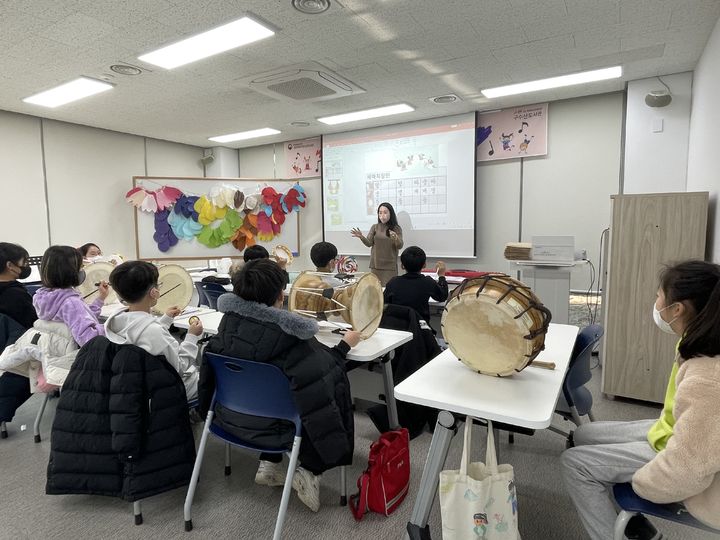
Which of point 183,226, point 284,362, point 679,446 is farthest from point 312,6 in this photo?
point 183,226

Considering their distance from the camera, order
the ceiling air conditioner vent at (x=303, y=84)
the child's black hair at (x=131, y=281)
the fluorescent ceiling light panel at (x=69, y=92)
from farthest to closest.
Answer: the fluorescent ceiling light panel at (x=69, y=92), the ceiling air conditioner vent at (x=303, y=84), the child's black hair at (x=131, y=281)

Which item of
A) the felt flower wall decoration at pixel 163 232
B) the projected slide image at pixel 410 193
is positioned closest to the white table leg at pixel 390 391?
the projected slide image at pixel 410 193

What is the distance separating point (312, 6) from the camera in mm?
2627

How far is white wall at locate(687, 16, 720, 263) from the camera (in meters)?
2.82

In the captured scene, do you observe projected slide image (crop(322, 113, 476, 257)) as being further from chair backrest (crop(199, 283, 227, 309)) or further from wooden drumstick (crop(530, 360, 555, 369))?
wooden drumstick (crop(530, 360, 555, 369))

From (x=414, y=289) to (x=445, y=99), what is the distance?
8.58 ft

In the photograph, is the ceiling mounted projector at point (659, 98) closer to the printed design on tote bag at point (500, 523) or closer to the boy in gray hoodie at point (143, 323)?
the printed design on tote bag at point (500, 523)

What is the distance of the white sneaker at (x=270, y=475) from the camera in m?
2.13

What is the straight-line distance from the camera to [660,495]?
116 centimetres

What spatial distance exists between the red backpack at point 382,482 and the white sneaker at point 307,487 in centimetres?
17

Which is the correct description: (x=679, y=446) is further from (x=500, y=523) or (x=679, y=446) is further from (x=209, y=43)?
(x=209, y=43)

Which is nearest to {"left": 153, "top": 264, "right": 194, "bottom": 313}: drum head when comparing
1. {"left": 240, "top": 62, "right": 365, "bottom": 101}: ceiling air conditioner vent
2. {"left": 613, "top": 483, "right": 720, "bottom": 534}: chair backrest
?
{"left": 240, "top": 62, "right": 365, "bottom": 101}: ceiling air conditioner vent

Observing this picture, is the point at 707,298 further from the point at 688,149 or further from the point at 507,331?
the point at 688,149

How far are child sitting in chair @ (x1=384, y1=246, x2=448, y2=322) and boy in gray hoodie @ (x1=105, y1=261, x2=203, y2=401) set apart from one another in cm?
137
